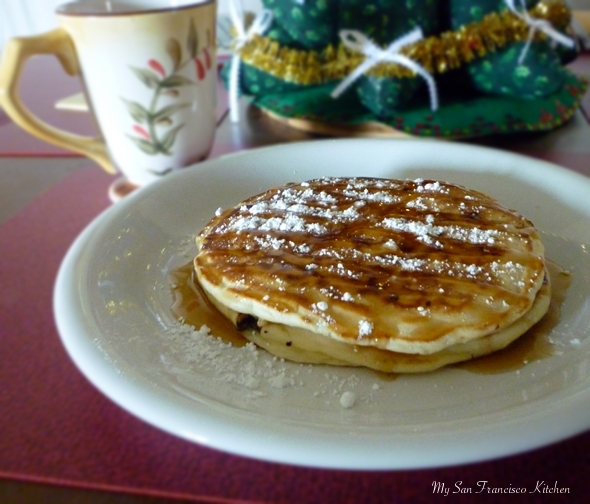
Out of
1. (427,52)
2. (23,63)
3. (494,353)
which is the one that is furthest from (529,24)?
(23,63)

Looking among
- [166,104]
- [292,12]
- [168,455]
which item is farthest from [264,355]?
[292,12]

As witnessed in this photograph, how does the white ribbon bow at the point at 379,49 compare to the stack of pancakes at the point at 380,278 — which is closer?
the stack of pancakes at the point at 380,278

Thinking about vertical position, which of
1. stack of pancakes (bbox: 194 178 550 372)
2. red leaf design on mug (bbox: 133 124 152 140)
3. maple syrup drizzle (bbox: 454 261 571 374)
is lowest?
maple syrup drizzle (bbox: 454 261 571 374)

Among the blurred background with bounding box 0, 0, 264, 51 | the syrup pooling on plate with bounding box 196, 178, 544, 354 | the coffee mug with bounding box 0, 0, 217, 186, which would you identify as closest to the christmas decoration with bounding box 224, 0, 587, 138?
the coffee mug with bounding box 0, 0, 217, 186

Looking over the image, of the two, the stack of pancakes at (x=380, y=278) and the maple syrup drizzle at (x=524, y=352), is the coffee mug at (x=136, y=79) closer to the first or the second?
the stack of pancakes at (x=380, y=278)

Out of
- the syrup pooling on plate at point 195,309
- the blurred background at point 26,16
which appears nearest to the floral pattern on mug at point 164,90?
the syrup pooling on plate at point 195,309

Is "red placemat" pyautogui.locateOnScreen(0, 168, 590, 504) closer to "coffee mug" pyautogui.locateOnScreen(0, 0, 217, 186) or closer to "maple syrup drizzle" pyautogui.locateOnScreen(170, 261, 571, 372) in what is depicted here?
"maple syrup drizzle" pyautogui.locateOnScreen(170, 261, 571, 372)
